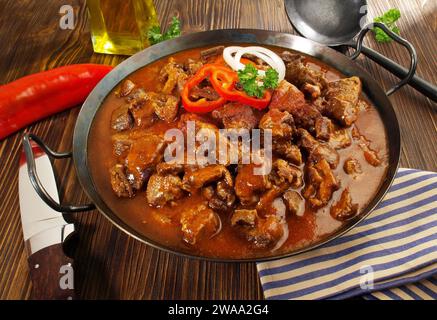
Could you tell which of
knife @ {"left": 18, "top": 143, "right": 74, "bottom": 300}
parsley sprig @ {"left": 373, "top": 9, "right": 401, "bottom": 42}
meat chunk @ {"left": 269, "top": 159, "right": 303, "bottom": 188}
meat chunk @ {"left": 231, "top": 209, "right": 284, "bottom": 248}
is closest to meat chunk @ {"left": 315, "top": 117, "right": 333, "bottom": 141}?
meat chunk @ {"left": 269, "top": 159, "right": 303, "bottom": 188}

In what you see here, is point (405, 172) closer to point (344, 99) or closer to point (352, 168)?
point (352, 168)

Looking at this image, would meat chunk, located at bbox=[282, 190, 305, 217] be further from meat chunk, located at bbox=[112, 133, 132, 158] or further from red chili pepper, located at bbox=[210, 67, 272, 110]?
meat chunk, located at bbox=[112, 133, 132, 158]

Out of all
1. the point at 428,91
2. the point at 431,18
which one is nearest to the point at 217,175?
the point at 428,91

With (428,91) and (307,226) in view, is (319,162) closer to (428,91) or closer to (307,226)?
(307,226)

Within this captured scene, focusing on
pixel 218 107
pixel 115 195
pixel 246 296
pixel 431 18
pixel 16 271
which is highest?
pixel 431 18

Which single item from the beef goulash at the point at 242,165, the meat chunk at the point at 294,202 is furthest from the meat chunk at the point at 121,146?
the meat chunk at the point at 294,202

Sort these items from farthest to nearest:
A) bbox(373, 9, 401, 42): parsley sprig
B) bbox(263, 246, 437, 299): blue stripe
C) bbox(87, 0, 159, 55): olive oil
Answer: bbox(373, 9, 401, 42): parsley sprig → bbox(87, 0, 159, 55): olive oil → bbox(263, 246, 437, 299): blue stripe

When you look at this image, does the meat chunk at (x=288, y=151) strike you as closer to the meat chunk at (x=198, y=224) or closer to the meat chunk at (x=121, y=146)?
the meat chunk at (x=198, y=224)
